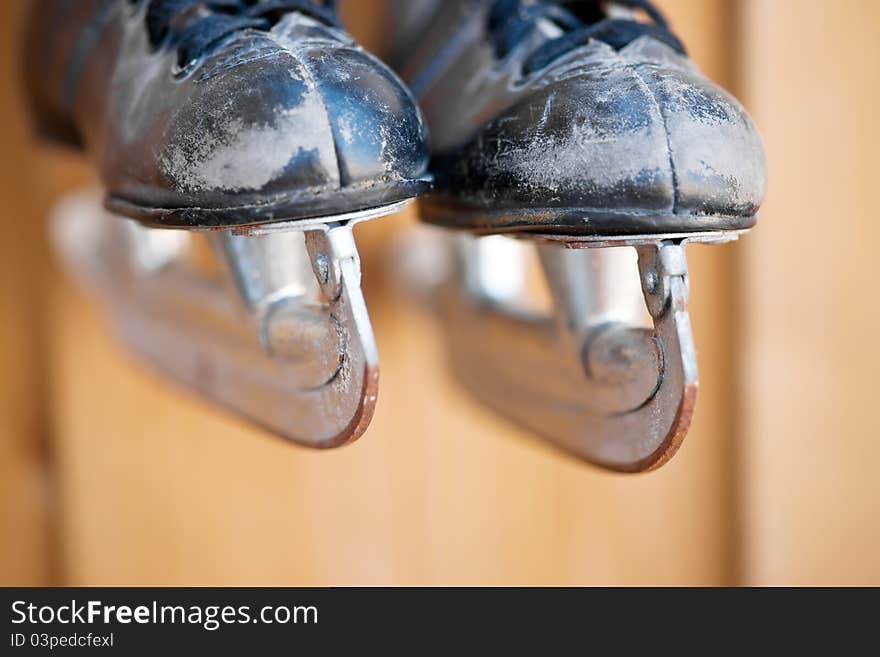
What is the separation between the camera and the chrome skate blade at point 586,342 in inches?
10.3

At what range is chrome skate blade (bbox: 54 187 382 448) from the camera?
25 cm

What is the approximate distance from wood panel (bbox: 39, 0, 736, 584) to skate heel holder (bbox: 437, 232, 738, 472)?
10cm

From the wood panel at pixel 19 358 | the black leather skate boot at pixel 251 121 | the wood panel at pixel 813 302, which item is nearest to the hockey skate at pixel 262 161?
the black leather skate boot at pixel 251 121

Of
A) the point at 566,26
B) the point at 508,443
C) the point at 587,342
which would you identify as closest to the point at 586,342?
the point at 587,342

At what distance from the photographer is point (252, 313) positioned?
0.32 m

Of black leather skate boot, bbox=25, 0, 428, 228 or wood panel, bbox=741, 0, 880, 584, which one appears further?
wood panel, bbox=741, 0, 880, 584

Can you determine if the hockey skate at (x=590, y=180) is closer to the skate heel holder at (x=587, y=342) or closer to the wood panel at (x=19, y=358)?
the skate heel holder at (x=587, y=342)

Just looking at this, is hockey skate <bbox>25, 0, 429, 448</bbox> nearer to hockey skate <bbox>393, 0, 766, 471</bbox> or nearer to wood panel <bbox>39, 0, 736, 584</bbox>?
hockey skate <bbox>393, 0, 766, 471</bbox>

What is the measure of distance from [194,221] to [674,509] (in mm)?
514

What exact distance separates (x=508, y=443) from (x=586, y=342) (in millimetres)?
Answer: 325

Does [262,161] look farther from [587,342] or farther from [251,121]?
[587,342]

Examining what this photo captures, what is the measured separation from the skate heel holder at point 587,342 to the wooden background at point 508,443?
3.5 inches

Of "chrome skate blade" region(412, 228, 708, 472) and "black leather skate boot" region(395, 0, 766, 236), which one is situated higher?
"black leather skate boot" region(395, 0, 766, 236)

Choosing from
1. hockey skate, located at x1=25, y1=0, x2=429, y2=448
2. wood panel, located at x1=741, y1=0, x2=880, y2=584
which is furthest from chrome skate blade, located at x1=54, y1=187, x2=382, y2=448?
wood panel, located at x1=741, y1=0, x2=880, y2=584
